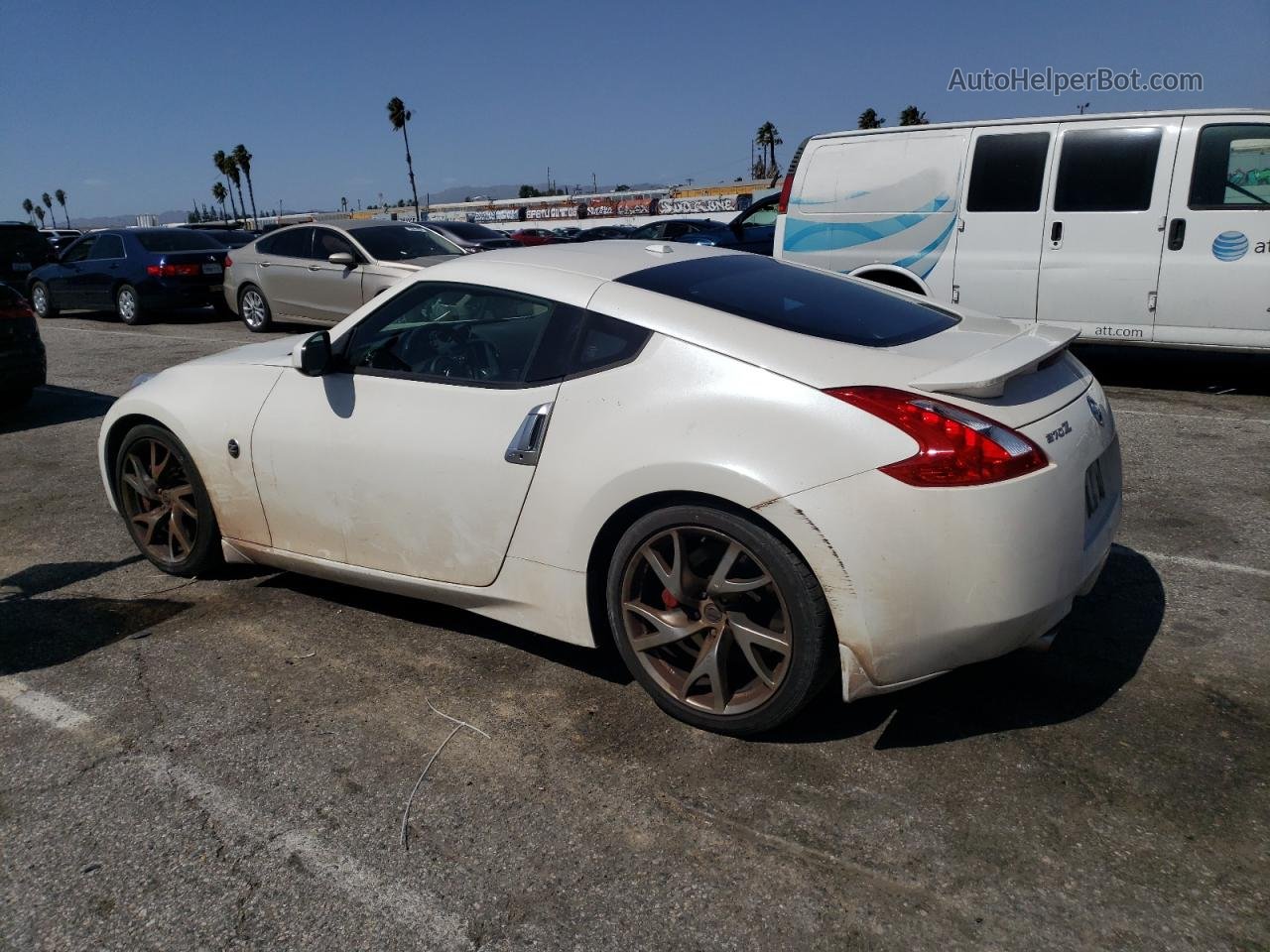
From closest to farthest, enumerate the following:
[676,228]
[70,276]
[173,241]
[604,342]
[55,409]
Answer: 1. [604,342]
2. [55,409]
3. [173,241]
4. [70,276]
5. [676,228]

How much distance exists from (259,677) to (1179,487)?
15.4 ft

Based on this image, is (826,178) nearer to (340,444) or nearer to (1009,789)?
(340,444)

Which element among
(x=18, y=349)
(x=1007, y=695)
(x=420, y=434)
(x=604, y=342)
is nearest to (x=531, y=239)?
(x=18, y=349)

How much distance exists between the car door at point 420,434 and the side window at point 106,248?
13.8 metres

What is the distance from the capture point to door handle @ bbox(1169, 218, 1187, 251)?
299 inches

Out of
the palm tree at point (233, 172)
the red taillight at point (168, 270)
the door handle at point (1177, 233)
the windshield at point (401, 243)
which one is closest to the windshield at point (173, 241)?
the red taillight at point (168, 270)

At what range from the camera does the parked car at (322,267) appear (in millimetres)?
11852

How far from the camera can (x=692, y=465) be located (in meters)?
2.77

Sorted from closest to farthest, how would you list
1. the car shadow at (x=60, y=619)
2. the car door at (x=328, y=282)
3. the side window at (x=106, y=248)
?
1. the car shadow at (x=60, y=619)
2. the car door at (x=328, y=282)
3. the side window at (x=106, y=248)

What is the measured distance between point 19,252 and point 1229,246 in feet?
64.2

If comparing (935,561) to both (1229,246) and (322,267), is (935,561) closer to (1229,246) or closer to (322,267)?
(1229,246)

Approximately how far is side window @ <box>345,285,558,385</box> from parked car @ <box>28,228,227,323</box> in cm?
1244

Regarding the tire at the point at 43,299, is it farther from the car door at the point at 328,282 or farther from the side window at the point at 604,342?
the side window at the point at 604,342

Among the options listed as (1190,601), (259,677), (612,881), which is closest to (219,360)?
(259,677)
